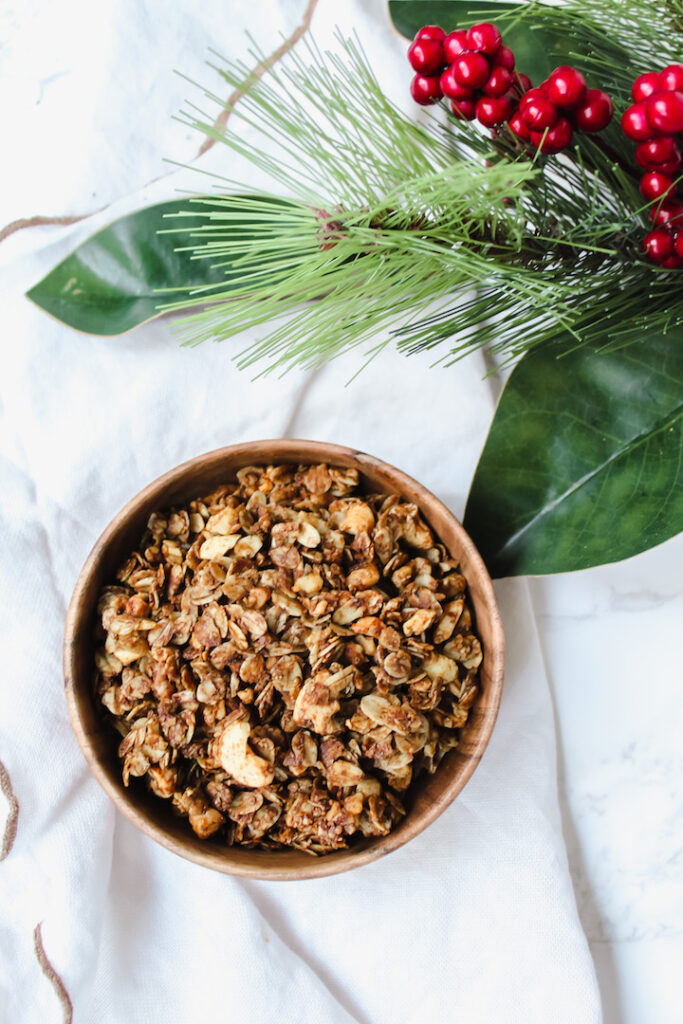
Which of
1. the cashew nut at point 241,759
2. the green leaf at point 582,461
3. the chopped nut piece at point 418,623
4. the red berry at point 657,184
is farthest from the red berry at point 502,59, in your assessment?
the cashew nut at point 241,759

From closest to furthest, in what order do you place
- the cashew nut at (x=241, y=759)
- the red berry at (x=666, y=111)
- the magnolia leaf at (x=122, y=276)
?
the red berry at (x=666, y=111)
the cashew nut at (x=241, y=759)
the magnolia leaf at (x=122, y=276)

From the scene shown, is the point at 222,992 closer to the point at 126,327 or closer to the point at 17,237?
the point at 126,327

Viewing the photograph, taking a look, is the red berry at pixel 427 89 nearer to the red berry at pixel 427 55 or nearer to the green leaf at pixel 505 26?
the red berry at pixel 427 55

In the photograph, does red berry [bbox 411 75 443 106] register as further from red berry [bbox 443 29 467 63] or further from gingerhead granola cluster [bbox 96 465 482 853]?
gingerhead granola cluster [bbox 96 465 482 853]

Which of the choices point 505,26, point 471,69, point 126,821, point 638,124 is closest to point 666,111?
point 638,124

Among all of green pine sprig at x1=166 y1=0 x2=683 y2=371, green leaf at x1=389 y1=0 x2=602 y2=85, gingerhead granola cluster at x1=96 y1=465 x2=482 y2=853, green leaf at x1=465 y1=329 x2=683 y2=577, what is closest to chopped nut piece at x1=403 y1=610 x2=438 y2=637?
gingerhead granola cluster at x1=96 y1=465 x2=482 y2=853

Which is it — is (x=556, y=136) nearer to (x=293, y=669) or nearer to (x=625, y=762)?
(x=293, y=669)

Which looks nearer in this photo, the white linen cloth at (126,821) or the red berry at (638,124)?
the red berry at (638,124)
